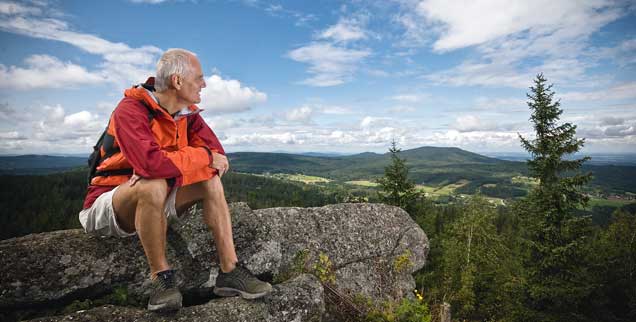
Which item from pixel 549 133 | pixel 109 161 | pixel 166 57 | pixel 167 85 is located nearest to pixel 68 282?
pixel 109 161

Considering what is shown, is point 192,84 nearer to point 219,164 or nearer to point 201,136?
point 201,136

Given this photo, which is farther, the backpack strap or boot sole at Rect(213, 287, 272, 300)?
boot sole at Rect(213, 287, 272, 300)

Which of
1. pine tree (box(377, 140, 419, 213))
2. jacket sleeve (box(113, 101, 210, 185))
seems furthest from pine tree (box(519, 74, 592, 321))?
jacket sleeve (box(113, 101, 210, 185))

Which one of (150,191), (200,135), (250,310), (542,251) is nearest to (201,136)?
(200,135)

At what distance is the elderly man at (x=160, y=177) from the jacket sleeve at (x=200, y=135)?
0.03 metres

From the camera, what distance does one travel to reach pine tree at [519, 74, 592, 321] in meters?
14.5

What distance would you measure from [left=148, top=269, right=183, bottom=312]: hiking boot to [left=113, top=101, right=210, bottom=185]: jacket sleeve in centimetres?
111

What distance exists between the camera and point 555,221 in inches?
587

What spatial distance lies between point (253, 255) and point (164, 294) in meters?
1.82

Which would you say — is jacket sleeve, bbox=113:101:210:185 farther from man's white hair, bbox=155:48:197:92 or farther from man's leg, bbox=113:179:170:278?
man's white hair, bbox=155:48:197:92

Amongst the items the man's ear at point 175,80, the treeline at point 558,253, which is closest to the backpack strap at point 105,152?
the man's ear at point 175,80

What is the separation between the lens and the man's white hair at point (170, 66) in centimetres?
373

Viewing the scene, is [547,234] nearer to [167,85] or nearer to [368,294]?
[368,294]

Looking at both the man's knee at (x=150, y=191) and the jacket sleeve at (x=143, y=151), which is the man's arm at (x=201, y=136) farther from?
the man's knee at (x=150, y=191)
